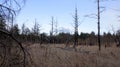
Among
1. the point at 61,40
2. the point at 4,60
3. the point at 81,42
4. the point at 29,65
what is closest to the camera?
the point at 4,60

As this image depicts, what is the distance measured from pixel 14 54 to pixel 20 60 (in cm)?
27

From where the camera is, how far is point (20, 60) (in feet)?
29.2

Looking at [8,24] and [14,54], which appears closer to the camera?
[8,24]

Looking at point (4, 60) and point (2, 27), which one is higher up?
point (2, 27)

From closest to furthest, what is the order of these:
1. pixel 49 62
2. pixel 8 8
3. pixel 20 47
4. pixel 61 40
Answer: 1. pixel 8 8
2. pixel 20 47
3. pixel 49 62
4. pixel 61 40

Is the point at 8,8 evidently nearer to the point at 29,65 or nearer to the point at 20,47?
the point at 20,47

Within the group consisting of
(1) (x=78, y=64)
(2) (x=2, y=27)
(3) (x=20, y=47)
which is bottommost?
(1) (x=78, y=64)

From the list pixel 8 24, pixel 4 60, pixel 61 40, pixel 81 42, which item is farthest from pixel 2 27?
pixel 61 40

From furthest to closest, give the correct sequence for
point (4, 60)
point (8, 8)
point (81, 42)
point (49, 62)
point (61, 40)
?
point (61, 40) → point (81, 42) → point (49, 62) → point (4, 60) → point (8, 8)

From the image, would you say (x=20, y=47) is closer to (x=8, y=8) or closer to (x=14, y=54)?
(x=14, y=54)

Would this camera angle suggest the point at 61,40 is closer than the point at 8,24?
No

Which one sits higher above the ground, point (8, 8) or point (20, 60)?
point (8, 8)

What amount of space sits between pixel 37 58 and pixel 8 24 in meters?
9.27

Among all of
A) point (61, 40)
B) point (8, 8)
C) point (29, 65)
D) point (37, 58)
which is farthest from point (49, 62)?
point (61, 40)
